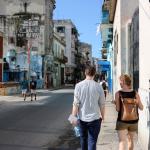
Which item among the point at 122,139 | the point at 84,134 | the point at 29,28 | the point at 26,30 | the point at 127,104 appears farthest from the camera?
the point at 29,28

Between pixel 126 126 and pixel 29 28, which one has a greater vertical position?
pixel 29 28

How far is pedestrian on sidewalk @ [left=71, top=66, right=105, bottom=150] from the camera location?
7.81m

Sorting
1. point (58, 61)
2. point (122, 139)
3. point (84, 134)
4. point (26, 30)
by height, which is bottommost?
point (122, 139)

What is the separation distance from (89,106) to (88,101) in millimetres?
80

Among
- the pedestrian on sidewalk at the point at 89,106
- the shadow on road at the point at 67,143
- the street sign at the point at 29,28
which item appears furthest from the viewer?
the street sign at the point at 29,28

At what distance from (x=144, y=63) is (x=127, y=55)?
374 inches

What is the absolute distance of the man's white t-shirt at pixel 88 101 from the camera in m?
7.81

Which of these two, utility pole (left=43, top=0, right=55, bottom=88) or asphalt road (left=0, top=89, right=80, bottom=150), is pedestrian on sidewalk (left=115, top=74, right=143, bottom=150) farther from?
utility pole (left=43, top=0, right=55, bottom=88)

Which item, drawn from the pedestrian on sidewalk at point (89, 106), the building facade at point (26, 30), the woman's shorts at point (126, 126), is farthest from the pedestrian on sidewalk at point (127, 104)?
the building facade at point (26, 30)

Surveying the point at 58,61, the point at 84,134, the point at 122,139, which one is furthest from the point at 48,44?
the point at 84,134

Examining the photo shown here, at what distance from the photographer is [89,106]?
7801 millimetres

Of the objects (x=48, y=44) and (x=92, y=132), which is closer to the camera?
(x=92, y=132)

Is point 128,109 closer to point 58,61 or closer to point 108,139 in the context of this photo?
point 108,139

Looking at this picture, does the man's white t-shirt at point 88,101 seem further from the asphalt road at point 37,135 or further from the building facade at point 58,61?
the building facade at point 58,61
